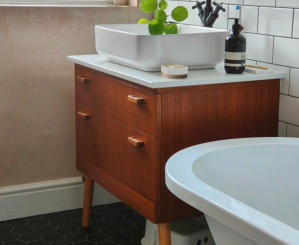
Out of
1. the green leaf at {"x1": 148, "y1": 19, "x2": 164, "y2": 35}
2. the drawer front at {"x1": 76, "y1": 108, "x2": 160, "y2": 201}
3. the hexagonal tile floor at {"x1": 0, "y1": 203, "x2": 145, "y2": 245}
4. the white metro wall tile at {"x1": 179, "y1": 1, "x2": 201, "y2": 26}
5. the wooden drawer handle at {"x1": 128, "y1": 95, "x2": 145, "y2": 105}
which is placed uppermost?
the white metro wall tile at {"x1": 179, "y1": 1, "x2": 201, "y2": 26}

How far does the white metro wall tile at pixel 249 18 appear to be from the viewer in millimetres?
2299

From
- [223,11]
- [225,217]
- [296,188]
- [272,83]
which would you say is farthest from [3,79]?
[225,217]

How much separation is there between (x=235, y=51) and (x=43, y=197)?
57.3 inches

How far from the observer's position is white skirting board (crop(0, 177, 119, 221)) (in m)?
2.91

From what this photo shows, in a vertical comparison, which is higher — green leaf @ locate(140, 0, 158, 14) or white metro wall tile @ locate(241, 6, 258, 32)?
green leaf @ locate(140, 0, 158, 14)

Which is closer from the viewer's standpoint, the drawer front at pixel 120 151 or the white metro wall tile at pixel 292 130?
the drawer front at pixel 120 151

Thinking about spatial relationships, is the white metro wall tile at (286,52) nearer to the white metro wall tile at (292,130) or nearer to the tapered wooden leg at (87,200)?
the white metro wall tile at (292,130)

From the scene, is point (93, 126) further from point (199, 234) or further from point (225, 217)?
point (225, 217)

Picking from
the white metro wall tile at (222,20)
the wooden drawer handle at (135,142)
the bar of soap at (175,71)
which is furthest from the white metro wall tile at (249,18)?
the wooden drawer handle at (135,142)

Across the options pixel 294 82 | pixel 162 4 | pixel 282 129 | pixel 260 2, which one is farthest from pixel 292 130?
pixel 162 4

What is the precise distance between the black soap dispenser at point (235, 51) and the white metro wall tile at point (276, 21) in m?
0.19

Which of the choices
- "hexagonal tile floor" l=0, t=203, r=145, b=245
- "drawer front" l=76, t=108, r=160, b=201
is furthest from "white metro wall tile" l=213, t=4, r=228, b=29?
"hexagonal tile floor" l=0, t=203, r=145, b=245

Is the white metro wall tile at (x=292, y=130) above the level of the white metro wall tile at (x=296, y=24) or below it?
below

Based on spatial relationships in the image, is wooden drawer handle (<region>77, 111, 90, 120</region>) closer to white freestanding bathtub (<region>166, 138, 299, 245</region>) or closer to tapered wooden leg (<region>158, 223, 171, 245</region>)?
tapered wooden leg (<region>158, 223, 171, 245</region>)
